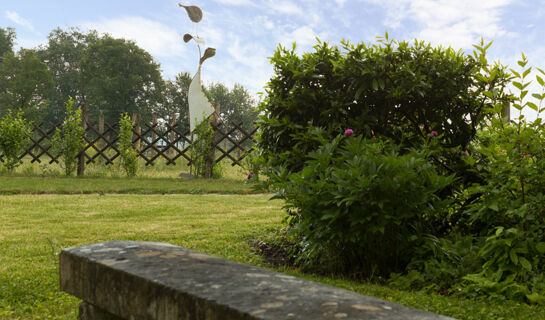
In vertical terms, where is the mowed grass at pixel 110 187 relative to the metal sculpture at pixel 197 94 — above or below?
below

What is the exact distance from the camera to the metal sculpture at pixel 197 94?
15.1 meters

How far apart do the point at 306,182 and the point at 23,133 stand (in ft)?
46.6

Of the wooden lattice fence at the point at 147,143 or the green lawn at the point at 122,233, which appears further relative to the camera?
the wooden lattice fence at the point at 147,143

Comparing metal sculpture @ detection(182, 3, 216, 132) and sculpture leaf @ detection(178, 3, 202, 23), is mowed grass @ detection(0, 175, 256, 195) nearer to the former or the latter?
metal sculpture @ detection(182, 3, 216, 132)

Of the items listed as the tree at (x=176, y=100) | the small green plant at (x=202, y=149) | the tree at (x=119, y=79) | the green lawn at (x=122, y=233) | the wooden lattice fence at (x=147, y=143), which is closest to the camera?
the green lawn at (x=122, y=233)

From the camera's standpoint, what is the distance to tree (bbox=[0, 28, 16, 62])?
44612 mm

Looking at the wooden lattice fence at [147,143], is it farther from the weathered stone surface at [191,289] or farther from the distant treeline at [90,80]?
the distant treeline at [90,80]

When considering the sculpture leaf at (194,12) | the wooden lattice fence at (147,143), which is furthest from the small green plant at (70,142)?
the sculpture leaf at (194,12)

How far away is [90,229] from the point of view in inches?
235

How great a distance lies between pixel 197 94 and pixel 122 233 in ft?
33.2

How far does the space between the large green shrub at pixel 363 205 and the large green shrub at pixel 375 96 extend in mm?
768

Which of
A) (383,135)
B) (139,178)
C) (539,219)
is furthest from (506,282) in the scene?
(139,178)

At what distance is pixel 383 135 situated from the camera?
4754mm

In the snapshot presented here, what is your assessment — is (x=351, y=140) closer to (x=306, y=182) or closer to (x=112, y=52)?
(x=306, y=182)
